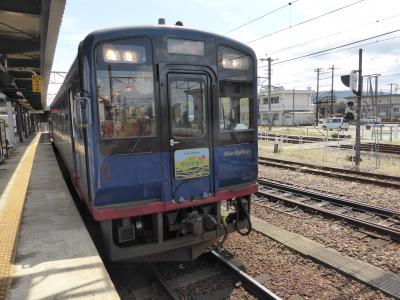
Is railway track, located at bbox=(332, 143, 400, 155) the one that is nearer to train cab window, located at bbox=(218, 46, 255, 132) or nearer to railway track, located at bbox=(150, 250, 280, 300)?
train cab window, located at bbox=(218, 46, 255, 132)

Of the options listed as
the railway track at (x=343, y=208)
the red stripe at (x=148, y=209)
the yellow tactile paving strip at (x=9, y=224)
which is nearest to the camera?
the yellow tactile paving strip at (x=9, y=224)

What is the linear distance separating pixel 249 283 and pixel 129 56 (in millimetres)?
3235

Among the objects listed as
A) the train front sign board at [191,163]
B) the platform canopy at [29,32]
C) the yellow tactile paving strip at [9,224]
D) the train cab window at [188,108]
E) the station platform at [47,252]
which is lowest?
the station platform at [47,252]

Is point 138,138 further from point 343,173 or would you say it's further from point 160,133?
point 343,173

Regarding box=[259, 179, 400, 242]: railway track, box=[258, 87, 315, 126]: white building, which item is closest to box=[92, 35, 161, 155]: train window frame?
box=[259, 179, 400, 242]: railway track

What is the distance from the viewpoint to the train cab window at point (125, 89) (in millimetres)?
3967

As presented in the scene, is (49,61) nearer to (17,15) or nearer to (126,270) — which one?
(17,15)

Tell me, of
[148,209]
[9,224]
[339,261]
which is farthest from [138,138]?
[339,261]

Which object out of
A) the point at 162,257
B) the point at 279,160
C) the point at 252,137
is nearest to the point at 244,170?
the point at 252,137

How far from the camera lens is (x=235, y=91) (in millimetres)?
4914

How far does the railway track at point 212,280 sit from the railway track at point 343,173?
7.04m

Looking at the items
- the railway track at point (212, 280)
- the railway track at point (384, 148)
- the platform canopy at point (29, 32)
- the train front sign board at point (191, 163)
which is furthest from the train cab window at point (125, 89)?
the railway track at point (384, 148)

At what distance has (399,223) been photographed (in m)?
6.57

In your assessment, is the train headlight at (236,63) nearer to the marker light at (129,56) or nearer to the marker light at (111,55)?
the marker light at (129,56)
